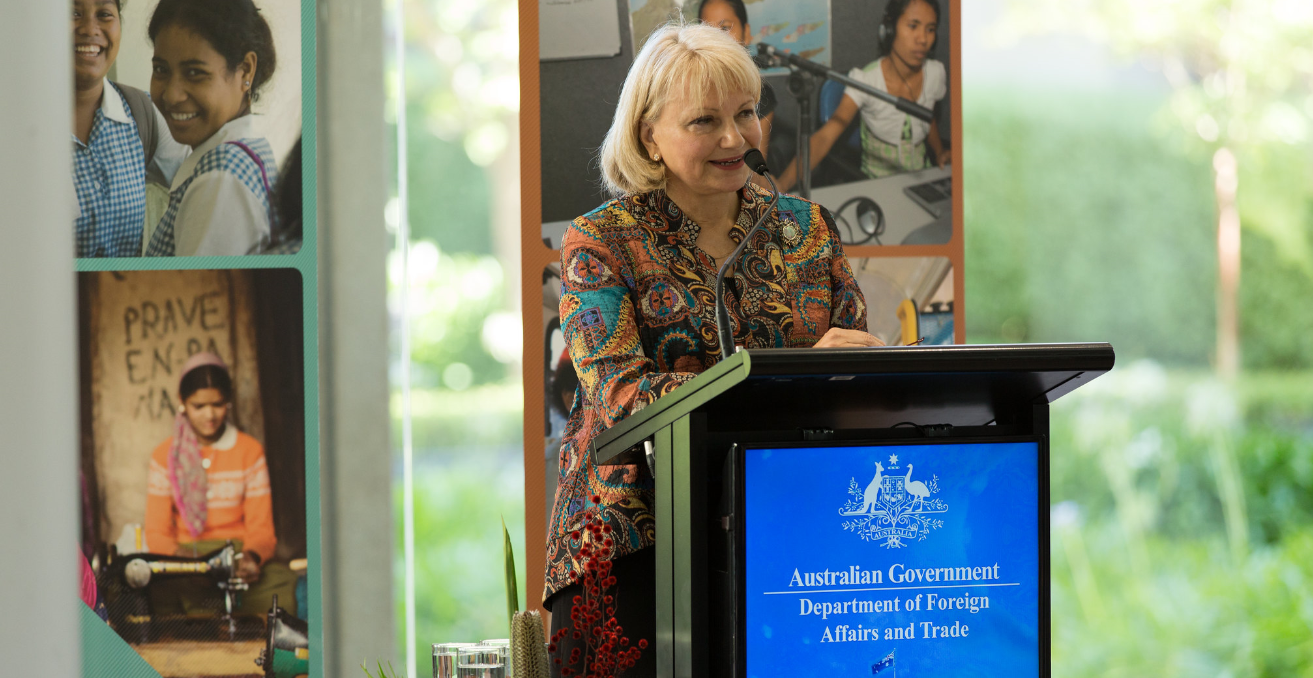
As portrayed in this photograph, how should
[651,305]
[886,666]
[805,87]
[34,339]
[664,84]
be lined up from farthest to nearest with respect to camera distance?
[805,87] < [664,84] < [651,305] < [886,666] < [34,339]

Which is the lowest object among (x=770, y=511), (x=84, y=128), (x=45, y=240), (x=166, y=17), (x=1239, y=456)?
(x=1239, y=456)

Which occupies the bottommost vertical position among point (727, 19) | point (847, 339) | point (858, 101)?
point (847, 339)

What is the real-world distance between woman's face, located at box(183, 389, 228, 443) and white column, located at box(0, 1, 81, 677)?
1.71 meters

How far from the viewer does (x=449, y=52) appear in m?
3.09

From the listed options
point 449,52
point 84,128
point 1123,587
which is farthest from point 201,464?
point 1123,587

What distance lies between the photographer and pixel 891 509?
53.9 inches

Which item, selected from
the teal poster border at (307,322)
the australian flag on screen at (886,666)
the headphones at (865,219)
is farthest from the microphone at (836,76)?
the australian flag on screen at (886,666)

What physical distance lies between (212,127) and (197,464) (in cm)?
82

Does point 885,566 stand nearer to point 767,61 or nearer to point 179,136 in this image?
point 767,61

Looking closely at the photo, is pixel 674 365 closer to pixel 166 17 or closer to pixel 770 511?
pixel 770 511

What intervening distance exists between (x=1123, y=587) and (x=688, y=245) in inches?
108

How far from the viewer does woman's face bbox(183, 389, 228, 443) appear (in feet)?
8.58

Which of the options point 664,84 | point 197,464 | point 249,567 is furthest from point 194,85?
point 664,84

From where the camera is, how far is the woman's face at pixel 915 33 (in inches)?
106
